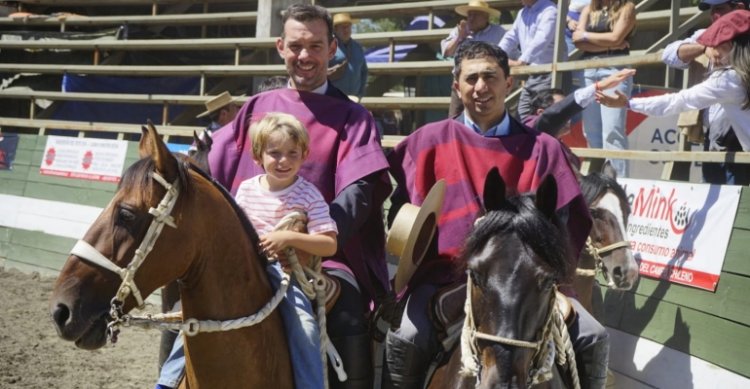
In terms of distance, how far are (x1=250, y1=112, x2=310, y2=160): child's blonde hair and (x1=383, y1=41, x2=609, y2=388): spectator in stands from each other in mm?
691

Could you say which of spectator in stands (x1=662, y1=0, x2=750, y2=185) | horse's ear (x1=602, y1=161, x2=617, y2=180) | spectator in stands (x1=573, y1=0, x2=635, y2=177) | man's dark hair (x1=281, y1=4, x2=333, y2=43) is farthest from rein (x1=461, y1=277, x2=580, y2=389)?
spectator in stands (x1=573, y1=0, x2=635, y2=177)

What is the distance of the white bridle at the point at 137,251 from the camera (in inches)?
107

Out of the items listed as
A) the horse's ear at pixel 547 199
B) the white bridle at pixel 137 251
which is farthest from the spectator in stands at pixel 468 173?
the white bridle at pixel 137 251

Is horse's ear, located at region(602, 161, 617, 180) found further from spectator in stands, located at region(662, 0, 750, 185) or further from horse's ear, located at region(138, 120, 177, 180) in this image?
horse's ear, located at region(138, 120, 177, 180)

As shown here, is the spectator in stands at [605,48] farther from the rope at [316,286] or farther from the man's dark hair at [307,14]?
the rope at [316,286]

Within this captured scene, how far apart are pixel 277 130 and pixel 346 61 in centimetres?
622

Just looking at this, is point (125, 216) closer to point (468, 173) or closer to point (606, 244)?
point (468, 173)

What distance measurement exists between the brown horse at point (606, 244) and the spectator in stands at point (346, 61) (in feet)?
14.2

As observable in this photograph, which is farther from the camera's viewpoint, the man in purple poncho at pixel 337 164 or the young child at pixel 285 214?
the man in purple poncho at pixel 337 164

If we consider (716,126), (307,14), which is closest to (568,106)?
(716,126)

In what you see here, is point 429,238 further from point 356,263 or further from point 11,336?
point 11,336

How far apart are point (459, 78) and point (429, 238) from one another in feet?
2.32

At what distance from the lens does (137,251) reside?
2.75m

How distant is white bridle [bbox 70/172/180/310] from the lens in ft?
8.93
